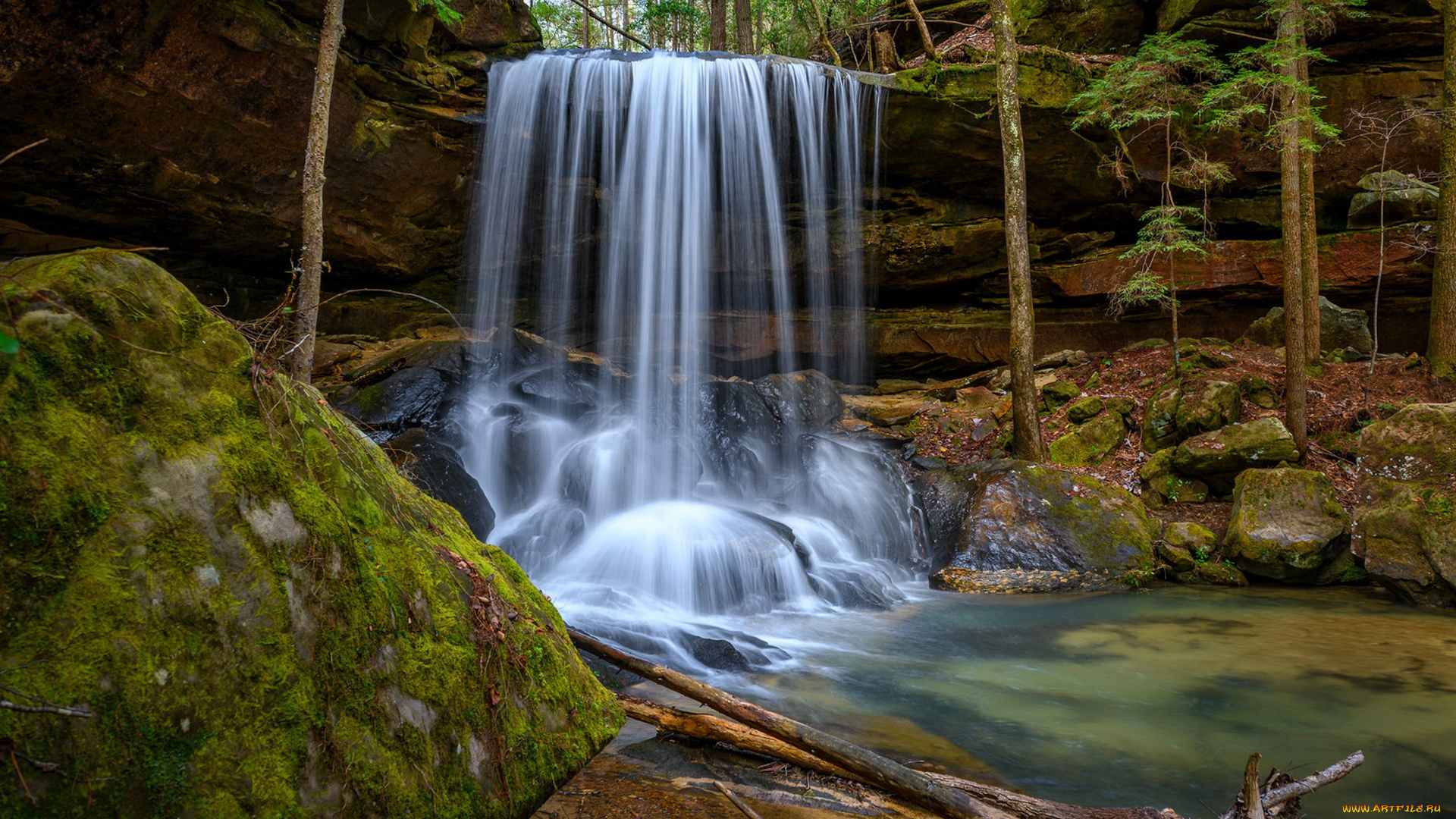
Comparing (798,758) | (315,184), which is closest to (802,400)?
(315,184)

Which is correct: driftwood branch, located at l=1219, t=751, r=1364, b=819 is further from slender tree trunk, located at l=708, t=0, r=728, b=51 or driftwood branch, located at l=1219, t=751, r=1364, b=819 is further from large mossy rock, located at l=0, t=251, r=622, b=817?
slender tree trunk, located at l=708, t=0, r=728, b=51

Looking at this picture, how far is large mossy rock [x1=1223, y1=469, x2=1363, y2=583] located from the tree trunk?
7.99ft

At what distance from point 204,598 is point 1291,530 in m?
9.76

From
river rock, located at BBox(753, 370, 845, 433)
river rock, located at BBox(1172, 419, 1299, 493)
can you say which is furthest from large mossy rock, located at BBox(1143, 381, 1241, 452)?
river rock, located at BBox(753, 370, 845, 433)

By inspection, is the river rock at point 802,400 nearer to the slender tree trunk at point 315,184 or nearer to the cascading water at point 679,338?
the cascading water at point 679,338

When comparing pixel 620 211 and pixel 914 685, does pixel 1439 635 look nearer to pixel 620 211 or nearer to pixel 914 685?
pixel 914 685

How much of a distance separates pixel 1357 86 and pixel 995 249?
241 inches

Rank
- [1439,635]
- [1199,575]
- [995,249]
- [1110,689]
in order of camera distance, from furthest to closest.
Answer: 1. [995,249]
2. [1199,575]
3. [1439,635]
4. [1110,689]

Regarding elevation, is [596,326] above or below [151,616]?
above

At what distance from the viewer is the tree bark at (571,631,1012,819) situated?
111 inches

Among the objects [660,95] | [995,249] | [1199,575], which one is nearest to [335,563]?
[1199,575]

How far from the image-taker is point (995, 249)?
46.1 ft

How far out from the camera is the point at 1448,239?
32.7ft

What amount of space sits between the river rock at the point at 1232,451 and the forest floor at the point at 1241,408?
0.40 meters
